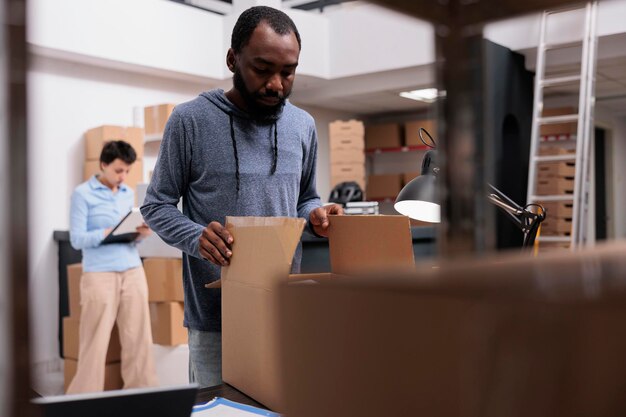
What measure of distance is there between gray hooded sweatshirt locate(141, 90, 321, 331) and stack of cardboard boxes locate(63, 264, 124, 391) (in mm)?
2783

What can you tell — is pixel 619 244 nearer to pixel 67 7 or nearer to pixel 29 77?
pixel 29 77

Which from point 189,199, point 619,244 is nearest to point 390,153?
point 189,199

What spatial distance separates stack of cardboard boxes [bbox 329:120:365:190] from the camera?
6879 millimetres

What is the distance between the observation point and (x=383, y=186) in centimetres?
808

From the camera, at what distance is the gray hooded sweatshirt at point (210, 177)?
1.47 metres

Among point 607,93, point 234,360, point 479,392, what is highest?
point 607,93

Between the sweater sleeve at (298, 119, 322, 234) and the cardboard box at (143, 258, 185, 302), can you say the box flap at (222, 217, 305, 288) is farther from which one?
the cardboard box at (143, 258, 185, 302)

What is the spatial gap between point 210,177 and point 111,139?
3.71 metres

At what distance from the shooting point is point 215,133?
1498 mm

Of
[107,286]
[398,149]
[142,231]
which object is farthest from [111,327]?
[398,149]

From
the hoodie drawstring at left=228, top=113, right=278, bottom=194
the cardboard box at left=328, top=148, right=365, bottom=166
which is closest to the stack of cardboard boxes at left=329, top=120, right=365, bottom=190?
the cardboard box at left=328, top=148, right=365, bottom=166

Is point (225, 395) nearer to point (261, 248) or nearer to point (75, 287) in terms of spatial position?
point (261, 248)

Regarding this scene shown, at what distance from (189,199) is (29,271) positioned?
1.23 meters

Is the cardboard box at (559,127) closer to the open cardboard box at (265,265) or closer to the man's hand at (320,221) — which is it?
the man's hand at (320,221)
